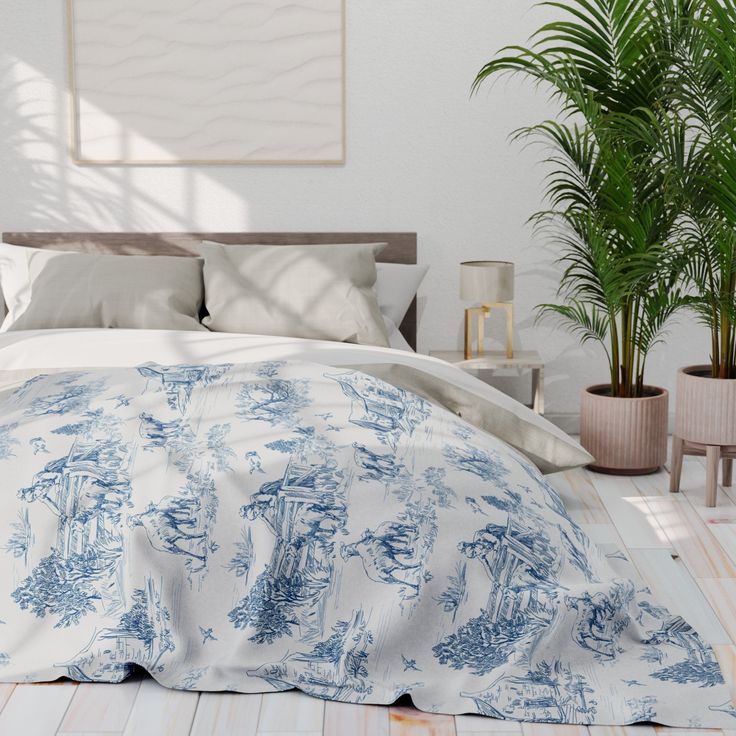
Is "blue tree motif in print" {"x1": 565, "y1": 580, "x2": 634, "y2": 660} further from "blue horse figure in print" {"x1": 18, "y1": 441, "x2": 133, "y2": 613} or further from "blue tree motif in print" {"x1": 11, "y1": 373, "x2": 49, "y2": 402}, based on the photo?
"blue tree motif in print" {"x1": 11, "y1": 373, "x2": 49, "y2": 402}

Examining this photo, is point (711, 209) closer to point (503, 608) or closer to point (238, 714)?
point (503, 608)

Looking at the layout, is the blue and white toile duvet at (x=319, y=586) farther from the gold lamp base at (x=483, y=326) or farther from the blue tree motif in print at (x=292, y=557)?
the gold lamp base at (x=483, y=326)

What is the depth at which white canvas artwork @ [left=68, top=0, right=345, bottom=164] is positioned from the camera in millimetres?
4676

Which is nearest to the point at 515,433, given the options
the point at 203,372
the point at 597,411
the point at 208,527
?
the point at 597,411

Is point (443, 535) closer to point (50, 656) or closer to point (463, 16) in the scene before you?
point (50, 656)

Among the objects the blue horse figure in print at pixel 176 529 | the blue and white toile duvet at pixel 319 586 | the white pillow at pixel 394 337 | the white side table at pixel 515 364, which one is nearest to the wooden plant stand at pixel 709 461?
the white side table at pixel 515 364

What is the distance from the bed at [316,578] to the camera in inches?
93.7

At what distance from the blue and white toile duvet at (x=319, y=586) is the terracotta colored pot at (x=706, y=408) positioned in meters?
1.30

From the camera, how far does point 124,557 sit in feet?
8.09

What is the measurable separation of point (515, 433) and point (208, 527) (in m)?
1.49

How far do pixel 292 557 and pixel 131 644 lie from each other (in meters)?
0.42

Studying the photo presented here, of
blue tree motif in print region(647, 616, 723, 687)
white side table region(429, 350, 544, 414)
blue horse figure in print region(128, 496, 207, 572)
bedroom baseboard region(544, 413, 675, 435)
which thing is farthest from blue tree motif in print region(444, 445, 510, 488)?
bedroom baseboard region(544, 413, 675, 435)

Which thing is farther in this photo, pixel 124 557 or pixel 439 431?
pixel 439 431

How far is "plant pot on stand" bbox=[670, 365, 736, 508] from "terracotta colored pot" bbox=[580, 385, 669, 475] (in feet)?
0.71
